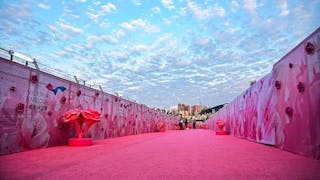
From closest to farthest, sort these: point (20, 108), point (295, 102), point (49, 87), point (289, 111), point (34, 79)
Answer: point (295, 102) < point (289, 111) < point (20, 108) < point (34, 79) < point (49, 87)

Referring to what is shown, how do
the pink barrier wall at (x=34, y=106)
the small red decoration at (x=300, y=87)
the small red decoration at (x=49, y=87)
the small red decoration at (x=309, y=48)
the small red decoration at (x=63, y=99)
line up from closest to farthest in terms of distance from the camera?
the small red decoration at (x=309, y=48) → the small red decoration at (x=300, y=87) → the pink barrier wall at (x=34, y=106) → the small red decoration at (x=49, y=87) → the small red decoration at (x=63, y=99)

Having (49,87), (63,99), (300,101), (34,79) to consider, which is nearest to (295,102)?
(300,101)

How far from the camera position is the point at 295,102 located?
5758 mm

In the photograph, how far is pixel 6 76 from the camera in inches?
254

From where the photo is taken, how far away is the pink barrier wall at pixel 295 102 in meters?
4.84

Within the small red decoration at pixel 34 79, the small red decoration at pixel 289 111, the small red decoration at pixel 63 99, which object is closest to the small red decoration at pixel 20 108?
the small red decoration at pixel 34 79

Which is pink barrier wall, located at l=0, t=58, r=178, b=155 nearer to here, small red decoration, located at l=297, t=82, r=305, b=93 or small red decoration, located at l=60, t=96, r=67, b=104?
small red decoration, located at l=60, t=96, r=67, b=104

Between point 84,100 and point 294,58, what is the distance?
842cm

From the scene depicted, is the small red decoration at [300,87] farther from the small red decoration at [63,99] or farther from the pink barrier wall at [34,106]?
the small red decoration at [63,99]

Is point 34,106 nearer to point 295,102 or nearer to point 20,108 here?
point 20,108

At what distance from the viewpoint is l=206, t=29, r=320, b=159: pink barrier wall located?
4.84 m

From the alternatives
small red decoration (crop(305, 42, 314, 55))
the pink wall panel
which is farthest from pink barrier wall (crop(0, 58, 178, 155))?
small red decoration (crop(305, 42, 314, 55))

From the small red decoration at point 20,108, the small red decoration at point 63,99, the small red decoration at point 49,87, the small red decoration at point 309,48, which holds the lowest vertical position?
the small red decoration at point 20,108

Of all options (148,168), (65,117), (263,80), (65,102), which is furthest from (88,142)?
(263,80)
